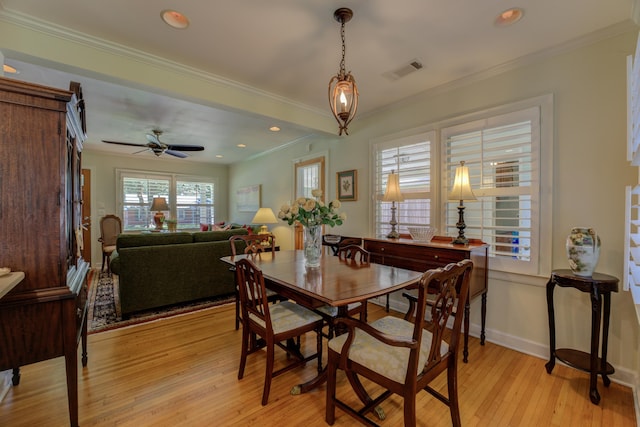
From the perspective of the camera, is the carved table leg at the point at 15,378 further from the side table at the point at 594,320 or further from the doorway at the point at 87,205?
the doorway at the point at 87,205

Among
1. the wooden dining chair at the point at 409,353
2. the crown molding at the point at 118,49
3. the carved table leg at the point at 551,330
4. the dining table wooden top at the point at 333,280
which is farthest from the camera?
the carved table leg at the point at 551,330

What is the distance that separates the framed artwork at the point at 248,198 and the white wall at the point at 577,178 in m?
4.52

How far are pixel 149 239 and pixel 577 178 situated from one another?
4195mm

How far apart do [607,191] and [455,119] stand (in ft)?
4.46

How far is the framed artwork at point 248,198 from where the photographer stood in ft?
21.1

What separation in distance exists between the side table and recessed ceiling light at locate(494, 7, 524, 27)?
1.81 meters

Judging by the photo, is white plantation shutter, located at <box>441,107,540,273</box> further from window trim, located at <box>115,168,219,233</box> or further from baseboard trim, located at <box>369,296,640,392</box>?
window trim, located at <box>115,168,219,233</box>

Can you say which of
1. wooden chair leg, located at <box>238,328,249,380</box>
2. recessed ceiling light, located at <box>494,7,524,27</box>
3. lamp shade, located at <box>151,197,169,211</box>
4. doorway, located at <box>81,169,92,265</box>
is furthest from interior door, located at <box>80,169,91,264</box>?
recessed ceiling light, located at <box>494,7,524,27</box>

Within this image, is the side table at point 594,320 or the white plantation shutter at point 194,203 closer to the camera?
the side table at point 594,320

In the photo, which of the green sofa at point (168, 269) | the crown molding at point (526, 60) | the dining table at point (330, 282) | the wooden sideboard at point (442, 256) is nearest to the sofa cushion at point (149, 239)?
the green sofa at point (168, 269)

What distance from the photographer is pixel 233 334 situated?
9.05ft

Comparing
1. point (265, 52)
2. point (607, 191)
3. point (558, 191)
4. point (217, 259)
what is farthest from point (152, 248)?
point (607, 191)

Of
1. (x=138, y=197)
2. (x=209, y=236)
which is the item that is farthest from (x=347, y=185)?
(x=138, y=197)

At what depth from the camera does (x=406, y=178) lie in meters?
3.32
